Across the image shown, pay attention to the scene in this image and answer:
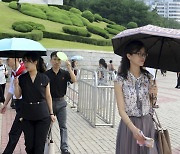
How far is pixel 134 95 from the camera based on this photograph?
11.7 ft

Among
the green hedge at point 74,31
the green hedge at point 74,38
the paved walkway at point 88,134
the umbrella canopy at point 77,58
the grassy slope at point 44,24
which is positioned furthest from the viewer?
the green hedge at point 74,31

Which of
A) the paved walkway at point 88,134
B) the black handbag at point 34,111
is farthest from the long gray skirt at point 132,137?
the paved walkway at point 88,134

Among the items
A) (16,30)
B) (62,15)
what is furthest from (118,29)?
(16,30)

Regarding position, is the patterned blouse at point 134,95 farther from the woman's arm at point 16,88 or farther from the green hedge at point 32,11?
the green hedge at point 32,11

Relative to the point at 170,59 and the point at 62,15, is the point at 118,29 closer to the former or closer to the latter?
the point at 62,15

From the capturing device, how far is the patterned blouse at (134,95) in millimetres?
3555

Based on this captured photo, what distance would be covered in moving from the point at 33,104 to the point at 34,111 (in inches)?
3.2

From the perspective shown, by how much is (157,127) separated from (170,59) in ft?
2.39

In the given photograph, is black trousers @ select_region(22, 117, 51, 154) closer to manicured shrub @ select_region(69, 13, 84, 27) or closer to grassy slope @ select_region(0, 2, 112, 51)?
grassy slope @ select_region(0, 2, 112, 51)

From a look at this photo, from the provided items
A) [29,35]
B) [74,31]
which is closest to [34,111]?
[29,35]

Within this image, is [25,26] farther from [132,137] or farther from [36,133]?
[132,137]

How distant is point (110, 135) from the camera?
24.5 ft

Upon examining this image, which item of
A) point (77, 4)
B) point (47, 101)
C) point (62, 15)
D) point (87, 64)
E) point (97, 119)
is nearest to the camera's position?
point (47, 101)

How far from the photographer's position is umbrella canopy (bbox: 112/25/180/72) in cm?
368
